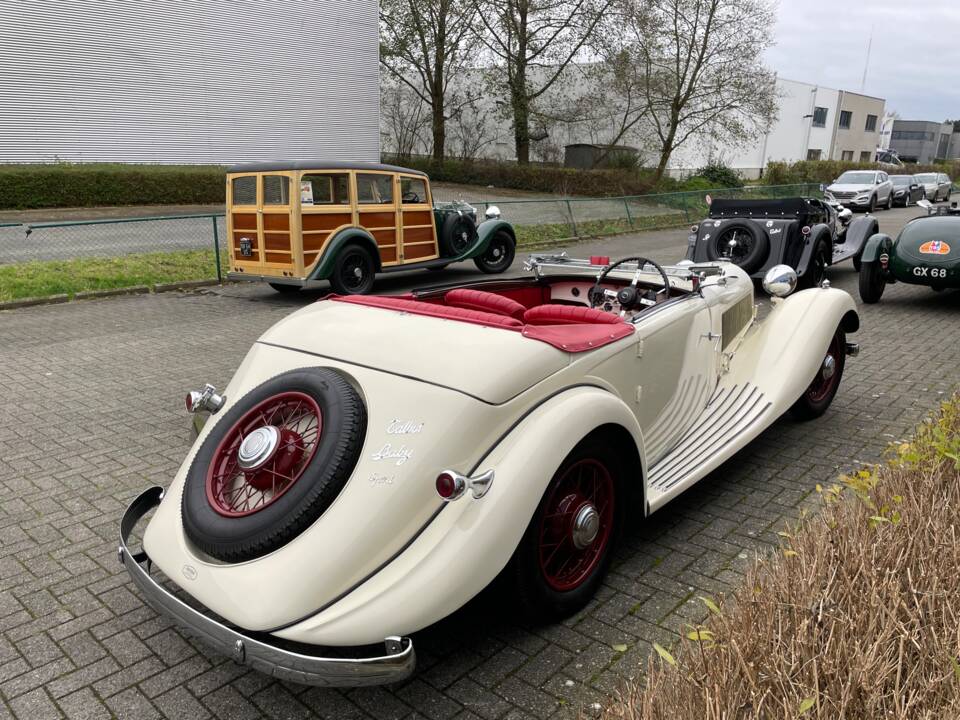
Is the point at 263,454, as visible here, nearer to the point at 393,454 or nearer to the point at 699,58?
the point at 393,454

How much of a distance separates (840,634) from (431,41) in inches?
1241

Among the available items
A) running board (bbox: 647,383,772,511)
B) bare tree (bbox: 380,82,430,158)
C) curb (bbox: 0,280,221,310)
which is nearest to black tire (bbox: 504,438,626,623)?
running board (bbox: 647,383,772,511)

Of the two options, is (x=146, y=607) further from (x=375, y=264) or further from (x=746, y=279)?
(x=375, y=264)

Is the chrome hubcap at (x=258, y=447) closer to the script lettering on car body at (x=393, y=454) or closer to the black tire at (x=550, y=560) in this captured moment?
the script lettering on car body at (x=393, y=454)

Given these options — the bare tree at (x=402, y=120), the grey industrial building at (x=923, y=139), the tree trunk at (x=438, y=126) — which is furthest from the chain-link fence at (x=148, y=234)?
the grey industrial building at (x=923, y=139)

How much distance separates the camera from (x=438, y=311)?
3.34 m

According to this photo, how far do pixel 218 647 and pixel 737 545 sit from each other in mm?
2422

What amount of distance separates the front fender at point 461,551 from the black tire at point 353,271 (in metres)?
7.58

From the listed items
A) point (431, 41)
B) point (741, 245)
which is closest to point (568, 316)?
point (741, 245)

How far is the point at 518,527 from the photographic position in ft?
8.38

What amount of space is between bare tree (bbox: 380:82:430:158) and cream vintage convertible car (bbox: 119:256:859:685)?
111 ft

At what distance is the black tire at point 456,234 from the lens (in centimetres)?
1194

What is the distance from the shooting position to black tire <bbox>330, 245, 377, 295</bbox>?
33.1 ft

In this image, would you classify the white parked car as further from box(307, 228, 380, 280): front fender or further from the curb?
the curb
